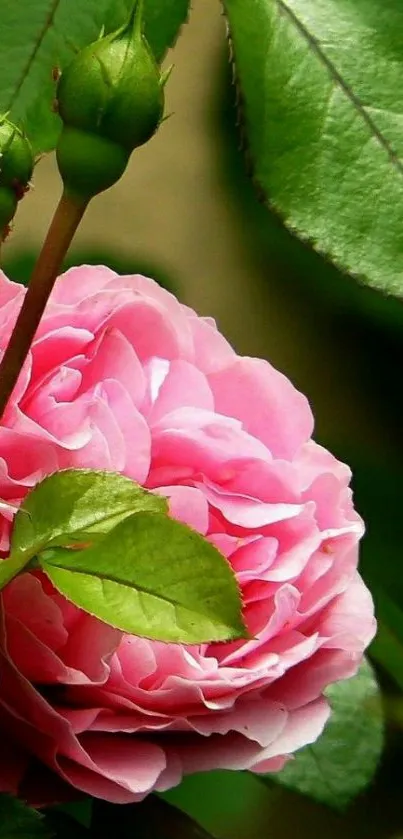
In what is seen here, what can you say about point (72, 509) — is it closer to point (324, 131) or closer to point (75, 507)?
point (75, 507)

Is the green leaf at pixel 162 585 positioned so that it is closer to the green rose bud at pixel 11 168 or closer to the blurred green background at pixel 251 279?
the green rose bud at pixel 11 168

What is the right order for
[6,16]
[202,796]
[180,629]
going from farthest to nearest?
[202,796] → [6,16] → [180,629]

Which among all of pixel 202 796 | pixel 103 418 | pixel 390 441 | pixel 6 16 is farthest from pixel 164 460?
pixel 390 441

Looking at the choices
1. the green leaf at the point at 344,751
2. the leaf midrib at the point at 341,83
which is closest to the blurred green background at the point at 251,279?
the green leaf at the point at 344,751

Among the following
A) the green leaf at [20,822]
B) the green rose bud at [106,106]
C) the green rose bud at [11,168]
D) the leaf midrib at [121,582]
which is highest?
the green rose bud at [106,106]

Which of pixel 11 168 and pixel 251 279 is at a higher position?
pixel 11 168

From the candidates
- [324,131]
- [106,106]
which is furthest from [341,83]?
[106,106]

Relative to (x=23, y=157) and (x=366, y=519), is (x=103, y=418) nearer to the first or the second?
(x=23, y=157)
